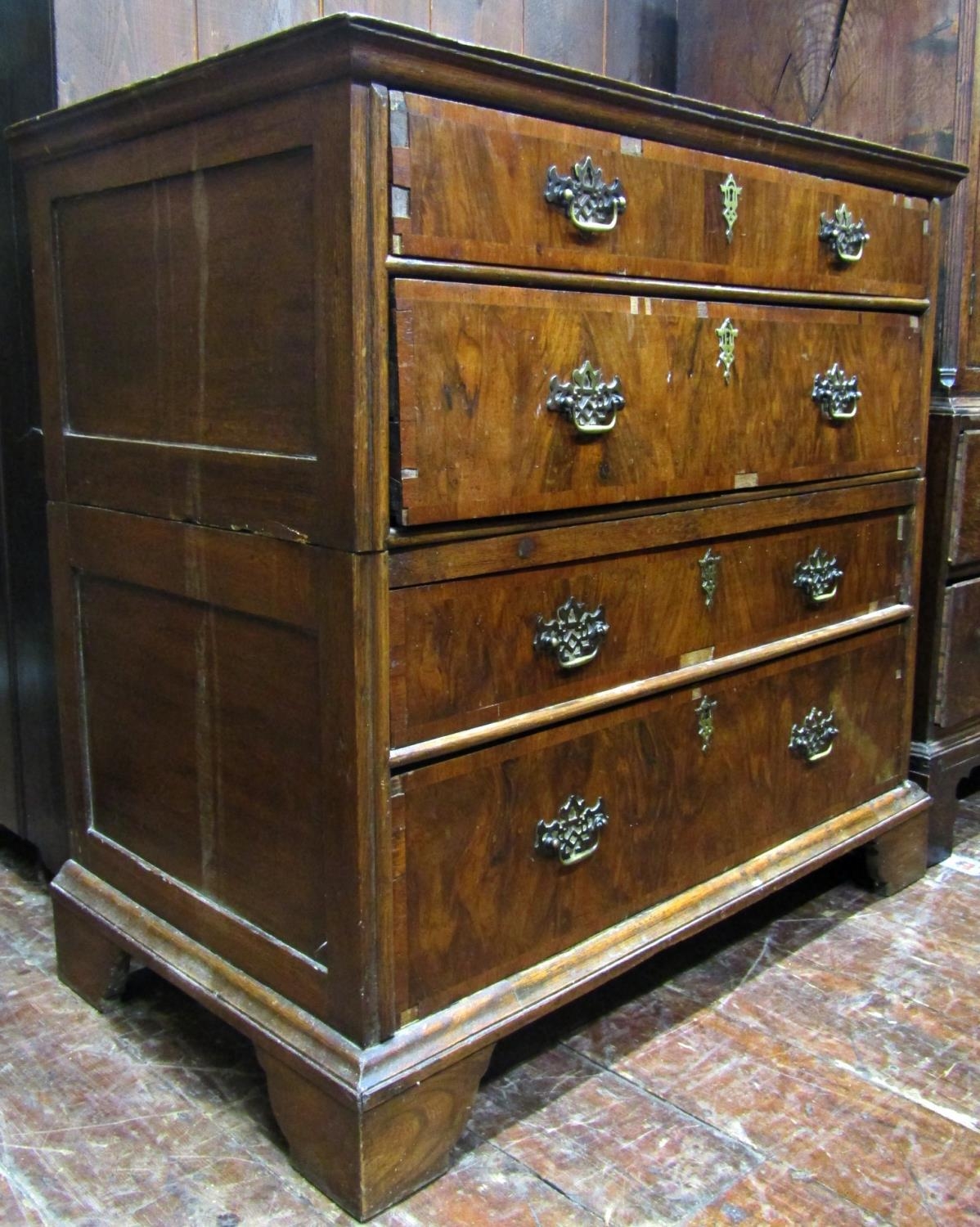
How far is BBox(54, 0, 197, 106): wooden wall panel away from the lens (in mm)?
1523

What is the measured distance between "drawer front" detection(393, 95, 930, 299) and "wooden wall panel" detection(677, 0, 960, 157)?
30cm

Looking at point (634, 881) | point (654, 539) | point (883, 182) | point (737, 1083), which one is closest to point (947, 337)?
point (883, 182)

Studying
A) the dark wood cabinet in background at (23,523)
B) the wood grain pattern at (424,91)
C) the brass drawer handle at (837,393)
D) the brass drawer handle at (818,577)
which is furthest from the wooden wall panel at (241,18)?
the brass drawer handle at (818,577)

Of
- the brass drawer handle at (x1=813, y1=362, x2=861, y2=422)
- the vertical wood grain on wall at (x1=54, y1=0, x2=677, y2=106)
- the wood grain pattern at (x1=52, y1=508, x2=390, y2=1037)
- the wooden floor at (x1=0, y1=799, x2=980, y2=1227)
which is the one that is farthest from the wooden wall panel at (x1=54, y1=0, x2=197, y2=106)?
the wooden floor at (x1=0, y1=799, x2=980, y2=1227)

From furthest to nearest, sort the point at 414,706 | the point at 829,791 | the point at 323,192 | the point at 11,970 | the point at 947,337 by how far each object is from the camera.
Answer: the point at 947,337 → the point at 829,791 → the point at 11,970 → the point at 414,706 → the point at 323,192

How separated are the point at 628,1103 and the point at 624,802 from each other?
0.33 metres

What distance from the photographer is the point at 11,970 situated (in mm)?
1650

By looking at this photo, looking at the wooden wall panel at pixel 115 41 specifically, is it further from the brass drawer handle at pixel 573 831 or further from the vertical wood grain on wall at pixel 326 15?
the brass drawer handle at pixel 573 831

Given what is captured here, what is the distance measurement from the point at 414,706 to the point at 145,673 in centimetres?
41

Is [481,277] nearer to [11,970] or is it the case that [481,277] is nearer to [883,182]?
[883,182]

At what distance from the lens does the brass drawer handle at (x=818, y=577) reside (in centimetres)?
165

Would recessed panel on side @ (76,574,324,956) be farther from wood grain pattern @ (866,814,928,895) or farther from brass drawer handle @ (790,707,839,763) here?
wood grain pattern @ (866,814,928,895)

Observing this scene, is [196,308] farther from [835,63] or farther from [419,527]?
[835,63]

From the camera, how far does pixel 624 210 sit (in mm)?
1295
